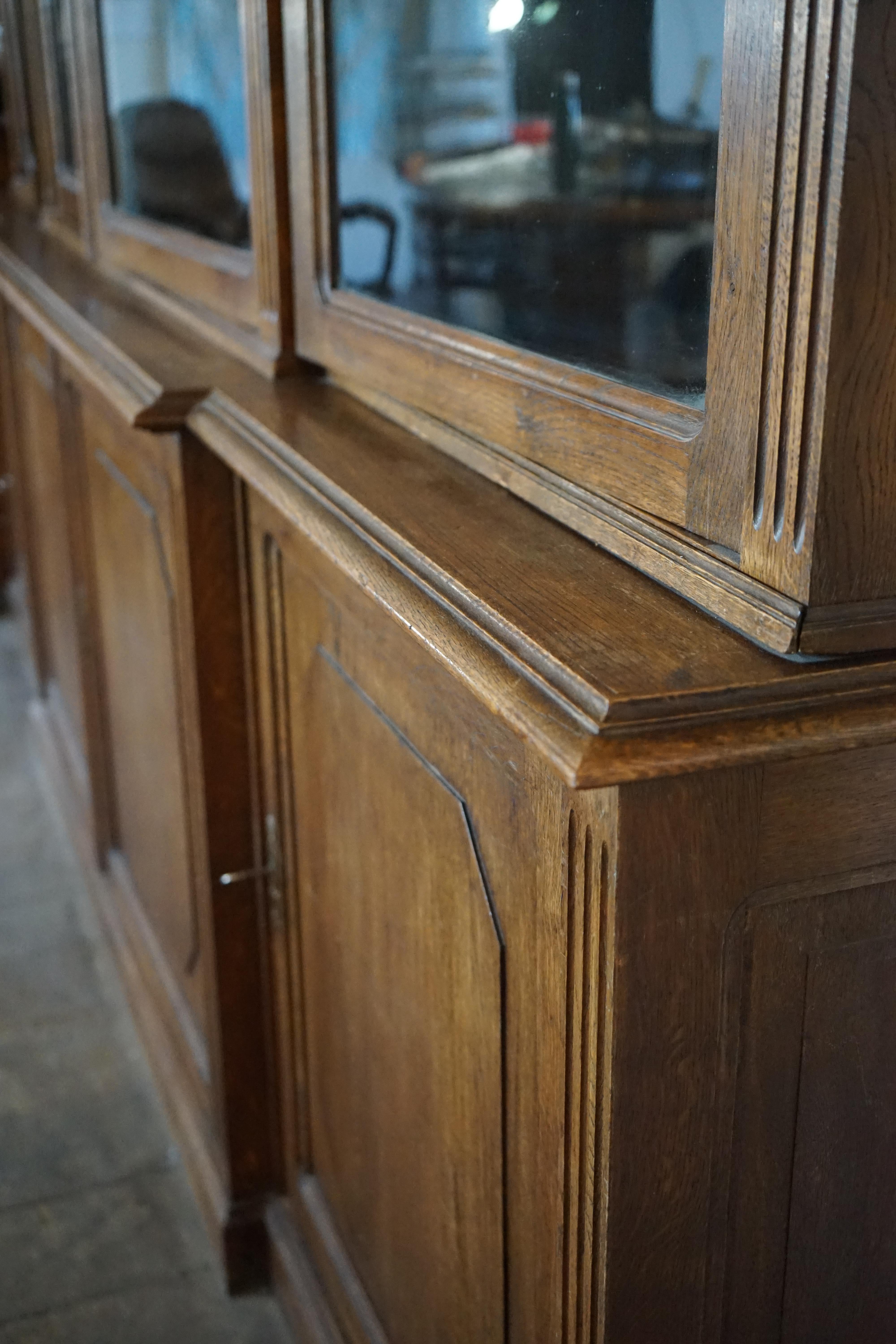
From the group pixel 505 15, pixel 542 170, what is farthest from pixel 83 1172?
pixel 505 15

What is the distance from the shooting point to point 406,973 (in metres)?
1.12

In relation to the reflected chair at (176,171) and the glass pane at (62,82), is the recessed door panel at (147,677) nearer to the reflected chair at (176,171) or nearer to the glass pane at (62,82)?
the reflected chair at (176,171)

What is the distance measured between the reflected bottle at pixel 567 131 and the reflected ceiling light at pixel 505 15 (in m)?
0.06

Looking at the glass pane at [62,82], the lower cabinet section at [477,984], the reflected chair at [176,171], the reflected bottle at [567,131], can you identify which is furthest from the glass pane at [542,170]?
the glass pane at [62,82]

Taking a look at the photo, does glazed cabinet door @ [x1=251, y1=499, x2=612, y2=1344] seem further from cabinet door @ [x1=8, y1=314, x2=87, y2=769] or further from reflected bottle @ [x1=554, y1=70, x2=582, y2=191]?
cabinet door @ [x1=8, y1=314, x2=87, y2=769]

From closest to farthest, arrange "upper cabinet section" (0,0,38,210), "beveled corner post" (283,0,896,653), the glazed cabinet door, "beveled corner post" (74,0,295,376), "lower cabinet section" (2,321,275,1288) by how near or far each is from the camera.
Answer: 1. "beveled corner post" (283,0,896,653)
2. the glazed cabinet door
3. "beveled corner post" (74,0,295,376)
4. "lower cabinet section" (2,321,275,1288)
5. "upper cabinet section" (0,0,38,210)

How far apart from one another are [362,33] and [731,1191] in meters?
1.00

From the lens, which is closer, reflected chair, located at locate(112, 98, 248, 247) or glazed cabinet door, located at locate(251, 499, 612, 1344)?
glazed cabinet door, located at locate(251, 499, 612, 1344)

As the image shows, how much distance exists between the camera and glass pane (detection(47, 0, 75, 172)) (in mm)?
2471

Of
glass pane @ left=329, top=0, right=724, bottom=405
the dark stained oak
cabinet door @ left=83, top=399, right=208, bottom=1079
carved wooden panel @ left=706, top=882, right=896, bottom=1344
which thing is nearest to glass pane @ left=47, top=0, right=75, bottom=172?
cabinet door @ left=83, top=399, right=208, bottom=1079

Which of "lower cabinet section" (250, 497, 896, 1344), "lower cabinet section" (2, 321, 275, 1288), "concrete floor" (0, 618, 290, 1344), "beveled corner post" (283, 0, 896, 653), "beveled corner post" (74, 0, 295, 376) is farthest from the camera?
"concrete floor" (0, 618, 290, 1344)

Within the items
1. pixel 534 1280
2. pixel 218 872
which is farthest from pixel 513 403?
pixel 218 872

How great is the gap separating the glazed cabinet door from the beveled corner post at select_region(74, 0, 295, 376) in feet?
0.72

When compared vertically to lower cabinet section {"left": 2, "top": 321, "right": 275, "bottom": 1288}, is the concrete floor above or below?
below
